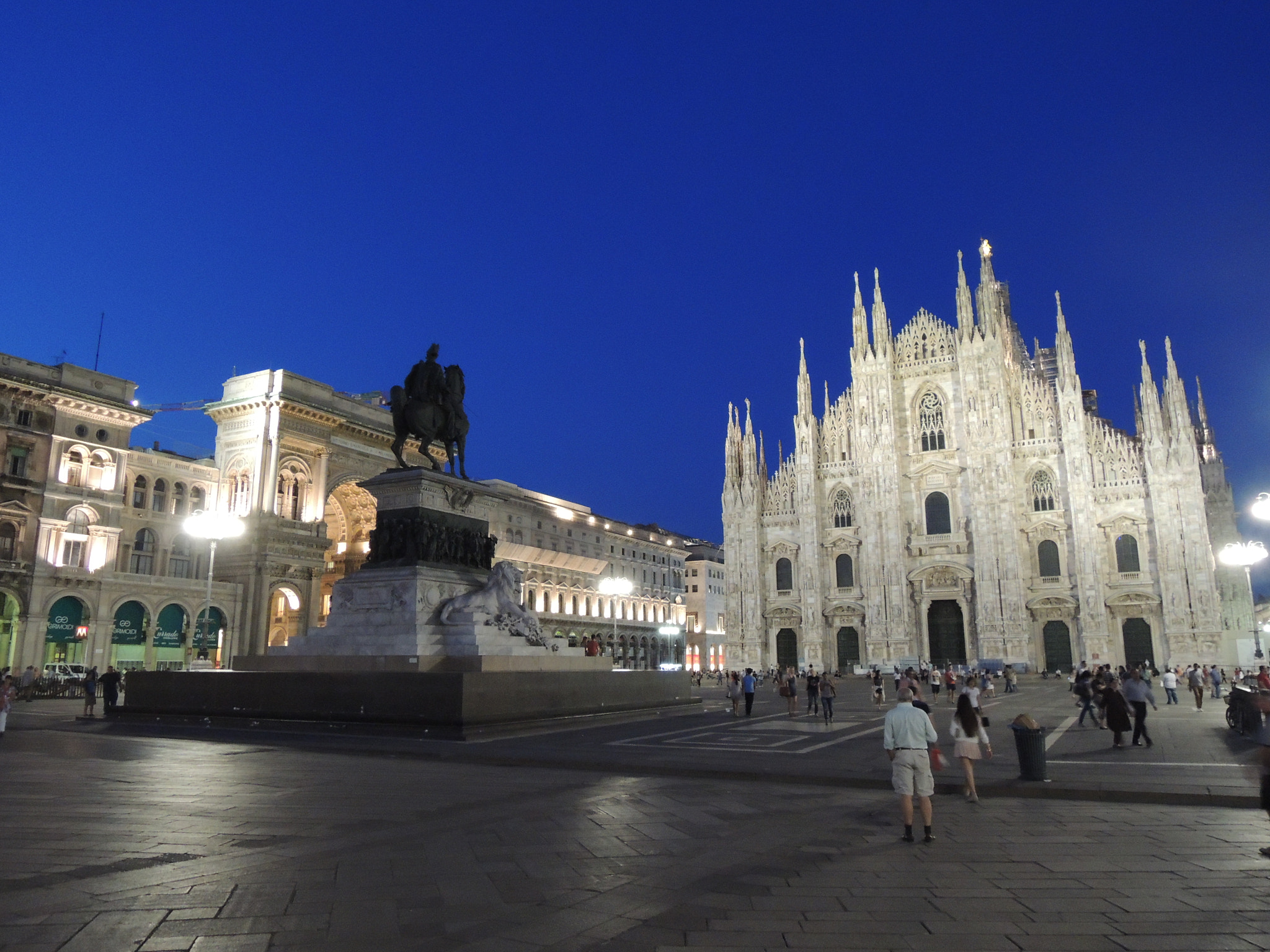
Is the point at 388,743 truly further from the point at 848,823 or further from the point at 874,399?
the point at 874,399

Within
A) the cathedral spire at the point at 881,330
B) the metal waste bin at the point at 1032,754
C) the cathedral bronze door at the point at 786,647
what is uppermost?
the cathedral spire at the point at 881,330

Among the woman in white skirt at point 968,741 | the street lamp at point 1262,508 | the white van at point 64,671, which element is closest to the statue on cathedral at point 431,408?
the woman in white skirt at point 968,741

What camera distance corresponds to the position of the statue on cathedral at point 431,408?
1905 cm

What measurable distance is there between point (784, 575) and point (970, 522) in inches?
475

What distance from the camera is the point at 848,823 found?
26.8 ft

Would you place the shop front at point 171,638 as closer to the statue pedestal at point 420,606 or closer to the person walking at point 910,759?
the statue pedestal at point 420,606

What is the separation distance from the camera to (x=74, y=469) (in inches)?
1639

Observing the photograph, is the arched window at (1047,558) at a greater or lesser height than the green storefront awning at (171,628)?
greater

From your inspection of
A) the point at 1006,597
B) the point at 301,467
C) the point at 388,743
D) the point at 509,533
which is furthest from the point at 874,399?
the point at 388,743

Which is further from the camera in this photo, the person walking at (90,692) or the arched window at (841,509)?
the arched window at (841,509)

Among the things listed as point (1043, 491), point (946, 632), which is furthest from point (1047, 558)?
point (946, 632)

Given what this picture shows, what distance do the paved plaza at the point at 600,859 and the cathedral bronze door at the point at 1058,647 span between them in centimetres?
4026

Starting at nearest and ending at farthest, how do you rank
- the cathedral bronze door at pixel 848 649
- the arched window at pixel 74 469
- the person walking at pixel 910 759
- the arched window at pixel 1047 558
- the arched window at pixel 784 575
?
the person walking at pixel 910 759
the arched window at pixel 74 469
the arched window at pixel 1047 558
the cathedral bronze door at pixel 848 649
the arched window at pixel 784 575

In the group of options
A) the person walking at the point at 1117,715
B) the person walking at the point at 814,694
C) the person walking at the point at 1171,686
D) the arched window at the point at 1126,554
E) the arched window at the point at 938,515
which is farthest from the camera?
the arched window at the point at 938,515
